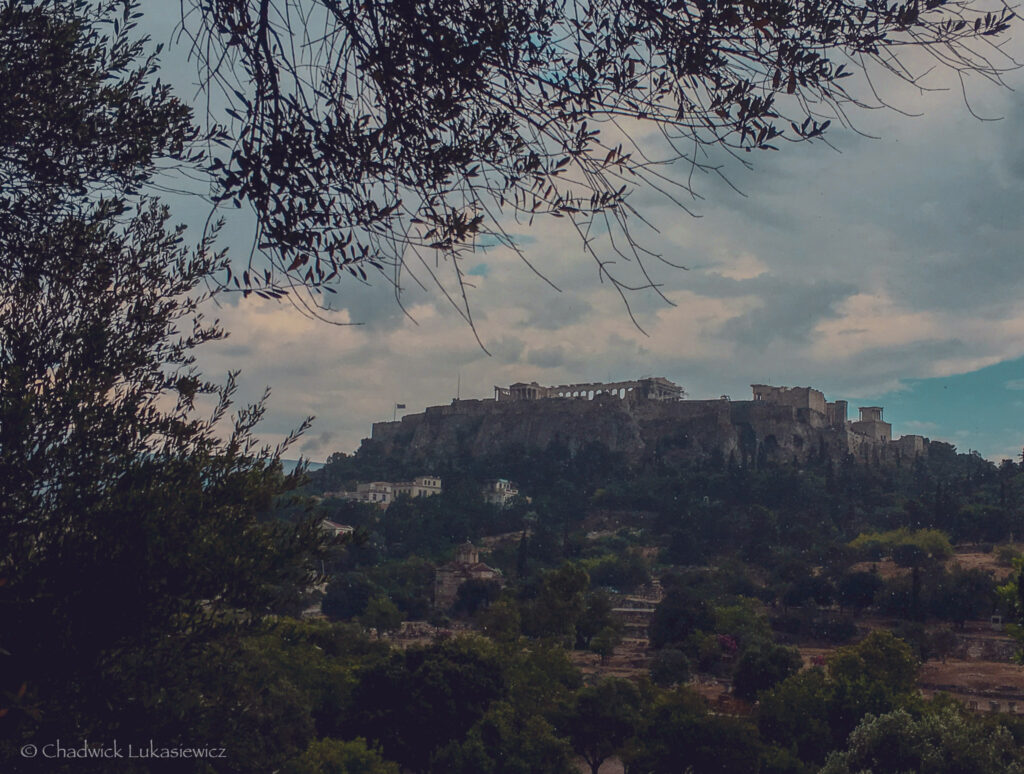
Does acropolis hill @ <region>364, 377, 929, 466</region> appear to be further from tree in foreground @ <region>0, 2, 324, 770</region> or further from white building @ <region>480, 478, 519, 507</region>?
tree in foreground @ <region>0, 2, 324, 770</region>

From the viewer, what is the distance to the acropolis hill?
87.8 m

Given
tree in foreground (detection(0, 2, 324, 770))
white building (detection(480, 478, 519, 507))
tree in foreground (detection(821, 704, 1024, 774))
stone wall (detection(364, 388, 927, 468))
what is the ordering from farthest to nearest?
stone wall (detection(364, 388, 927, 468))
white building (detection(480, 478, 519, 507))
tree in foreground (detection(821, 704, 1024, 774))
tree in foreground (detection(0, 2, 324, 770))

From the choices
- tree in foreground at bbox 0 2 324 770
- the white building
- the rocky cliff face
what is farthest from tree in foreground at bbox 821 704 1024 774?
the rocky cliff face

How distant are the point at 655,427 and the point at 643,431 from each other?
1.19m

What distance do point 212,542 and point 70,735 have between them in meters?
1.06

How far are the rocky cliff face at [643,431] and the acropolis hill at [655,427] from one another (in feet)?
0.29

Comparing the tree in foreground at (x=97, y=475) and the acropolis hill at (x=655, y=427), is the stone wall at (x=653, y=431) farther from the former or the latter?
the tree in foreground at (x=97, y=475)

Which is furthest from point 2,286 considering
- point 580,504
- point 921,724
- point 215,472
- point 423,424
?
point 423,424

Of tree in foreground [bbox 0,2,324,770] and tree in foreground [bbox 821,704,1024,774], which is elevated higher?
tree in foreground [bbox 0,2,324,770]

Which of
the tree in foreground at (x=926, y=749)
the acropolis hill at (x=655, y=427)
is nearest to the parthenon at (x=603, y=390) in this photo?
the acropolis hill at (x=655, y=427)

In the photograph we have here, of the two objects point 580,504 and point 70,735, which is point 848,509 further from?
point 70,735

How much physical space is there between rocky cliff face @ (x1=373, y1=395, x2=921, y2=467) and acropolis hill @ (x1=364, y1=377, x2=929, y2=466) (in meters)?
0.09

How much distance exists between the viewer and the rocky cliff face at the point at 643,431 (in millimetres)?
87500

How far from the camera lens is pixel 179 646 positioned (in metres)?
4.89
